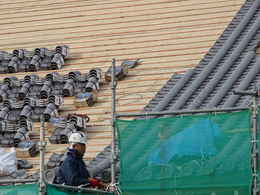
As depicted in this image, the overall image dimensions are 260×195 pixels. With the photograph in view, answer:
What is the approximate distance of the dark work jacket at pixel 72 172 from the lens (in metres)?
6.98

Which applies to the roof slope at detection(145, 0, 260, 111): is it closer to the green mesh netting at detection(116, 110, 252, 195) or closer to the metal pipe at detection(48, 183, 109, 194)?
the green mesh netting at detection(116, 110, 252, 195)

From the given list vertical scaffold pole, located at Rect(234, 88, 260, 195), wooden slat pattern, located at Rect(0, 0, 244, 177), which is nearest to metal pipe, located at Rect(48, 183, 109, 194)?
vertical scaffold pole, located at Rect(234, 88, 260, 195)

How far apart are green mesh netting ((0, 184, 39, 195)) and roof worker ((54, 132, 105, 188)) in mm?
519

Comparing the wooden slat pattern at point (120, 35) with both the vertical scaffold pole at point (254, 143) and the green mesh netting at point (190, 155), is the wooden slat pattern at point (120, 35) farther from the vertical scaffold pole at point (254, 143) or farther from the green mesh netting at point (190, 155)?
the vertical scaffold pole at point (254, 143)

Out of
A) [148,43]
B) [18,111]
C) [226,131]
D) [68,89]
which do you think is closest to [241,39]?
[148,43]

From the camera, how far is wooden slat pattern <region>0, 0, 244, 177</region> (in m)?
11.3

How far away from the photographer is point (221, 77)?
10859mm

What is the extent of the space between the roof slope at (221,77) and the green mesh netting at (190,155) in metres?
1.88

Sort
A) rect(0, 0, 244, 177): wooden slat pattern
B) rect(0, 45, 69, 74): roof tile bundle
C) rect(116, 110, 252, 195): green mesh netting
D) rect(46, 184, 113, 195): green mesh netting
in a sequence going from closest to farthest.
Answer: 1. rect(46, 184, 113, 195): green mesh netting
2. rect(116, 110, 252, 195): green mesh netting
3. rect(0, 0, 244, 177): wooden slat pattern
4. rect(0, 45, 69, 74): roof tile bundle

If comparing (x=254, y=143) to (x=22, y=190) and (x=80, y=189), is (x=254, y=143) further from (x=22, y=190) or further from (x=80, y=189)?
(x=22, y=190)

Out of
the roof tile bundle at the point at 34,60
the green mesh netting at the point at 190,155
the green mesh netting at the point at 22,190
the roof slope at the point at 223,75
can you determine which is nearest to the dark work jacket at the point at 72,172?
the green mesh netting at the point at 190,155

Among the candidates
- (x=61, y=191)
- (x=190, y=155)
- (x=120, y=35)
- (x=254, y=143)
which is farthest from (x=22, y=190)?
(x=120, y=35)

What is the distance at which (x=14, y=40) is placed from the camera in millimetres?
14094

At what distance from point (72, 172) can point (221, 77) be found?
Answer: 4.25 m
